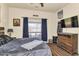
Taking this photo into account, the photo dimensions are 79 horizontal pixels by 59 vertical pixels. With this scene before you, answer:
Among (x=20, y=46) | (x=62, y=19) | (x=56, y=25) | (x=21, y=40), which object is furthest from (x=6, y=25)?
(x=62, y=19)

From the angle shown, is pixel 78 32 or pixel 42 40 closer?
pixel 42 40

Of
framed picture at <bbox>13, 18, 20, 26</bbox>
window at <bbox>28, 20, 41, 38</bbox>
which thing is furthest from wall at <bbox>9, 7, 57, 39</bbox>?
window at <bbox>28, 20, 41, 38</bbox>

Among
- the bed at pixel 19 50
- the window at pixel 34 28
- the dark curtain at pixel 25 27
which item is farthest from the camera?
the dark curtain at pixel 25 27

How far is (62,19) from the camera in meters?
2.73

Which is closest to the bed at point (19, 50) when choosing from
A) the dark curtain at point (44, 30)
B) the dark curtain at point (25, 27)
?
the dark curtain at point (25, 27)

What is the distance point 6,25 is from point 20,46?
2.34 feet

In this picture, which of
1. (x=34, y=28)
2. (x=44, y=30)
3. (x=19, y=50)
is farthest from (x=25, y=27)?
(x=19, y=50)

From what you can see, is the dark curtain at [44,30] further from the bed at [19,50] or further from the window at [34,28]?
the bed at [19,50]

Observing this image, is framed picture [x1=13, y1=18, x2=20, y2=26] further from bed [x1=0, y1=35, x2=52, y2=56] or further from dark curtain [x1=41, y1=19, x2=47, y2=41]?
dark curtain [x1=41, y1=19, x2=47, y2=41]

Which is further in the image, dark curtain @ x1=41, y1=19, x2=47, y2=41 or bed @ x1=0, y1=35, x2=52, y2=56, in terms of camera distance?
dark curtain @ x1=41, y1=19, x2=47, y2=41

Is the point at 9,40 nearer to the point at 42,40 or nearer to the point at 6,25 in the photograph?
the point at 6,25

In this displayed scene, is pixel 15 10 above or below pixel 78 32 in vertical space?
above

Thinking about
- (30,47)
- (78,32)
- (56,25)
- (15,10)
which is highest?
(15,10)

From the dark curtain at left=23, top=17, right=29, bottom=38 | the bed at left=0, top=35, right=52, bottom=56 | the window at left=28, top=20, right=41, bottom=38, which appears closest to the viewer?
the bed at left=0, top=35, right=52, bottom=56
